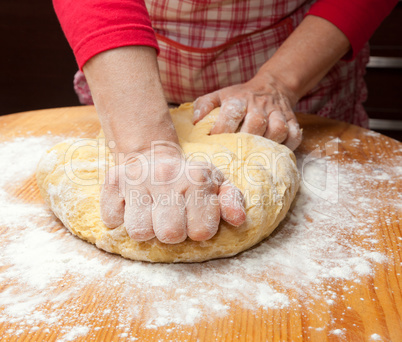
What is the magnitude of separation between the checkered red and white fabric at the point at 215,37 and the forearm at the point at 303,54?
0.40ft

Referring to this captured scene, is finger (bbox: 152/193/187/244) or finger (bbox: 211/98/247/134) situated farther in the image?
finger (bbox: 211/98/247/134)

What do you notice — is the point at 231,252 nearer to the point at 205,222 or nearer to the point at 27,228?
the point at 205,222

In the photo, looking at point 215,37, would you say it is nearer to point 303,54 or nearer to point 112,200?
point 303,54

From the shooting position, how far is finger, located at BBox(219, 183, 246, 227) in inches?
35.1

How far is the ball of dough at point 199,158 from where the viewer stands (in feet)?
3.05

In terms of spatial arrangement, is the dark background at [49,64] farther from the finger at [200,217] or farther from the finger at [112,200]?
the finger at [200,217]

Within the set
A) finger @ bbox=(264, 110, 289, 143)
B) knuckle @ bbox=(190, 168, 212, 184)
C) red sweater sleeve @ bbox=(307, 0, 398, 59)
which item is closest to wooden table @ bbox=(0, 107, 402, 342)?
knuckle @ bbox=(190, 168, 212, 184)

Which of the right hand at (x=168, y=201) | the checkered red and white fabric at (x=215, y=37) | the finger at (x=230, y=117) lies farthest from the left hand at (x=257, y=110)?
the right hand at (x=168, y=201)

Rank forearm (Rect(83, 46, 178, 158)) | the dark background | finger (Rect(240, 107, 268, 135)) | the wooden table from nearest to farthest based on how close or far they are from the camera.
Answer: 1. the wooden table
2. forearm (Rect(83, 46, 178, 158))
3. finger (Rect(240, 107, 268, 135))
4. the dark background

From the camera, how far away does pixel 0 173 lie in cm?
131

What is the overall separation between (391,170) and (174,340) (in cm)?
89

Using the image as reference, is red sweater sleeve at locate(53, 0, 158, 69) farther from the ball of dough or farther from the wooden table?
the wooden table

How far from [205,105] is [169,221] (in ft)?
1.71

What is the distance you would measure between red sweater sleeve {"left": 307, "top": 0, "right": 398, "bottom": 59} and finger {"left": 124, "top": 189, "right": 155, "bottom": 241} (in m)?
0.92
